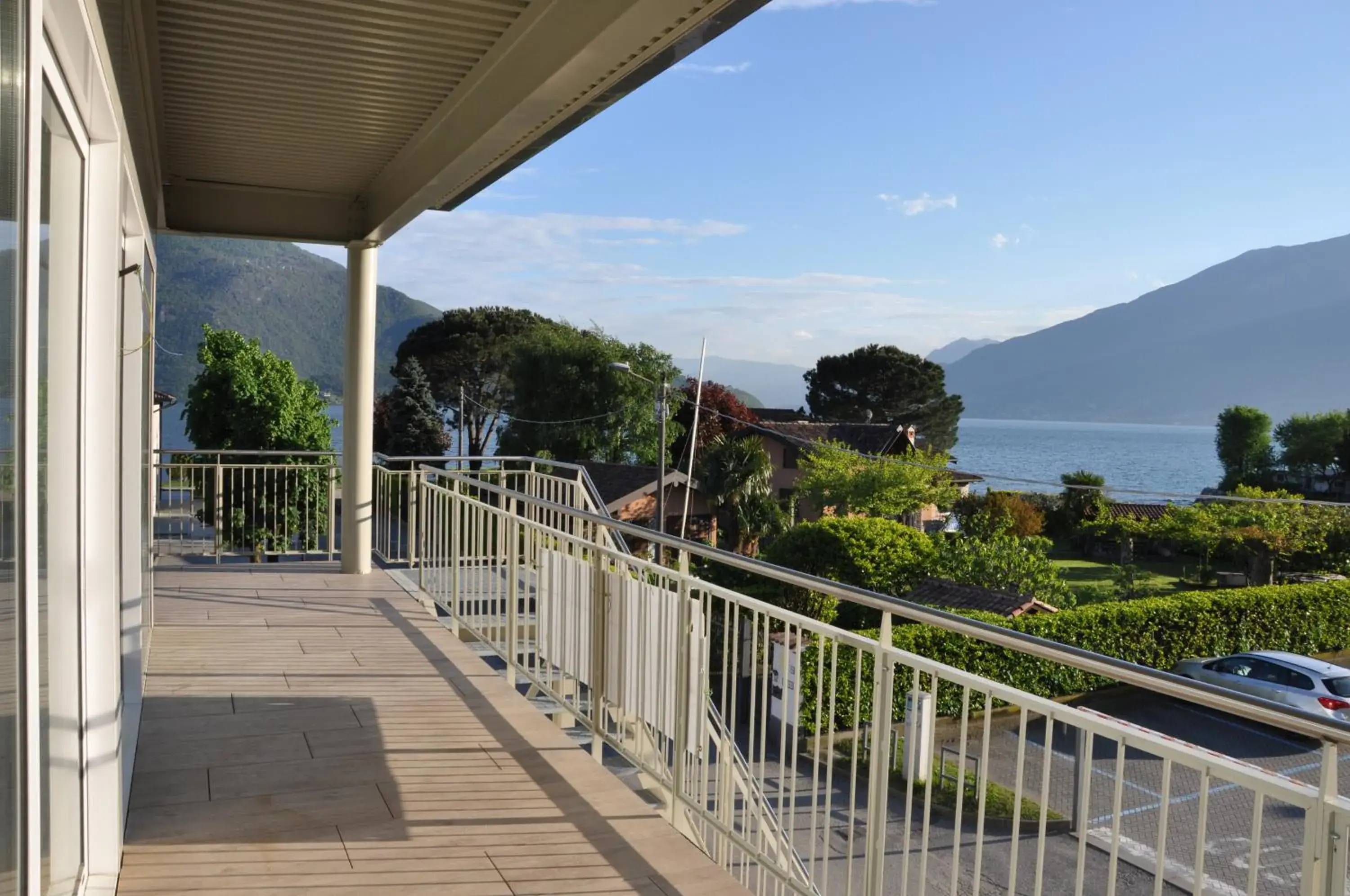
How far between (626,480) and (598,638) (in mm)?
32318

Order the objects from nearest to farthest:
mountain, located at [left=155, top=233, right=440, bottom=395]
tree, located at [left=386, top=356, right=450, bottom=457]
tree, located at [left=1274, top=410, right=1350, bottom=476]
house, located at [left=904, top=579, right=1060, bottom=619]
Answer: house, located at [left=904, top=579, right=1060, bottom=619]
tree, located at [left=386, top=356, right=450, bottom=457]
tree, located at [left=1274, top=410, right=1350, bottom=476]
mountain, located at [left=155, top=233, right=440, bottom=395]

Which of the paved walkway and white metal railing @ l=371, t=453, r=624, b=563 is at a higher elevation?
white metal railing @ l=371, t=453, r=624, b=563

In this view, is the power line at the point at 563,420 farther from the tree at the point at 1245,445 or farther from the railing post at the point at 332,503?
the tree at the point at 1245,445

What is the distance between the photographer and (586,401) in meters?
46.6

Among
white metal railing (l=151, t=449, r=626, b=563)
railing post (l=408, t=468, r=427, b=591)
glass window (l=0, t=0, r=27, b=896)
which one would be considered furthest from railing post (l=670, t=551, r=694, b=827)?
railing post (l=408, t=468, r=427, b=591)

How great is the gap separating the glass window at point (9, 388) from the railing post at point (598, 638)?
2721 mm

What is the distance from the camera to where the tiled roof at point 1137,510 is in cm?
4769

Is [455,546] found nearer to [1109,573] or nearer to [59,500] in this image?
[59,500]

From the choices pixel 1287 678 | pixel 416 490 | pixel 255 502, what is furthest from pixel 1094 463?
pixel 416 490

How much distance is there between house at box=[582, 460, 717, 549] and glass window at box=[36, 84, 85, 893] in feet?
105

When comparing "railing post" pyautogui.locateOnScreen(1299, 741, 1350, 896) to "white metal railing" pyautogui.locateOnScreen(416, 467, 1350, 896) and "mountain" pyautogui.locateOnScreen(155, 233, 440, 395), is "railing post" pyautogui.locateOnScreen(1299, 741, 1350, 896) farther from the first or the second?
"mountain" pyautogui.locateOnScreen(155, 233, 440, 395)

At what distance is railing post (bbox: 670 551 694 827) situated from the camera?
340cm

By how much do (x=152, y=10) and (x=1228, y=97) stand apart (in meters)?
185

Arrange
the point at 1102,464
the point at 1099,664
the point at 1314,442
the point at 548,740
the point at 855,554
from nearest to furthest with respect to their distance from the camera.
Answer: the point at 1099,664 < the point at 548,740 < the point at 855,554 < the point at 1314,442 < the point at 1102,464
